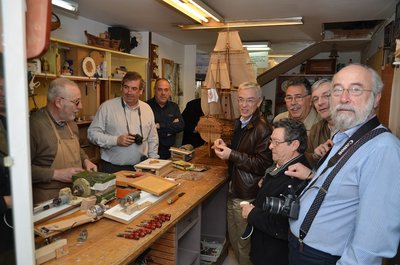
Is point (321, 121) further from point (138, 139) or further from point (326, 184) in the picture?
point (138, 139)

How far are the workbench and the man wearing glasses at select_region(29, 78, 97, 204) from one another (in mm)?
573

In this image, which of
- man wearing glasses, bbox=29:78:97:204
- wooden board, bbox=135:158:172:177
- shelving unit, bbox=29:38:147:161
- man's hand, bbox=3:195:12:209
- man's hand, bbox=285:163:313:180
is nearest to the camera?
man's hand, bbox=3:195:12:209

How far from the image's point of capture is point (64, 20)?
395cm

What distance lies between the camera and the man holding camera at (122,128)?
10.1 ft

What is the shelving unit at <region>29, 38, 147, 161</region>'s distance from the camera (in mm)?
3439

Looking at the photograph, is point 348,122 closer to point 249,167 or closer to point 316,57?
point 249,167

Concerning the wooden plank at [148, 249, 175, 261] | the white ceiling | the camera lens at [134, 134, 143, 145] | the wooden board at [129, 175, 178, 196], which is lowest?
the wooden plank at [148, 249, 175, 261]

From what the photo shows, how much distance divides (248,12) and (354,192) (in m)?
3.06

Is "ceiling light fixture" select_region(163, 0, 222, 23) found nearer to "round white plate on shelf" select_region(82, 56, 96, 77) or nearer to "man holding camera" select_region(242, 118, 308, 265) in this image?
"round white plate on shelf" select_region(82, 56, 96, 77)

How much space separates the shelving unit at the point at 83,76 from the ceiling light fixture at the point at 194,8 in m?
1.30

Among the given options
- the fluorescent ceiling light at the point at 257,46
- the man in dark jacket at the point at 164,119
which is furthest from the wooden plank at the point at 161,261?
the fluorescent ceiling light at the point at 257,46

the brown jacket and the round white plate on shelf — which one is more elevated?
the round white plate on shelf

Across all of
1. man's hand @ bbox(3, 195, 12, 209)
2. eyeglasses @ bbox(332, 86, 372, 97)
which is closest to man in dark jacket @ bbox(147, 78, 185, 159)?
eyeglasses @ bbox(332, 86, 372, 97)

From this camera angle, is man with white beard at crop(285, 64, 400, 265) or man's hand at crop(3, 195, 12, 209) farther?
man with white beard at crop(285, 64, 400, 265)
